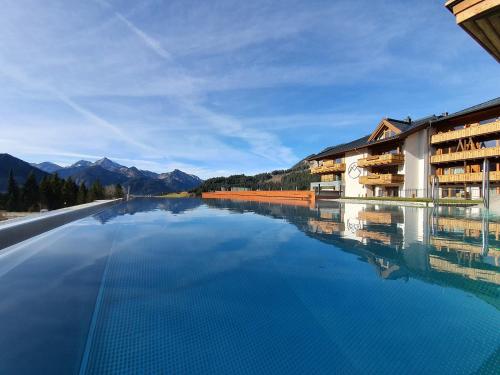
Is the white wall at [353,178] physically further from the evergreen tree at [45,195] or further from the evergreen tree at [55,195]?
the evergreen tree at [45,195]

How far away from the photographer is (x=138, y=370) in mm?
2246

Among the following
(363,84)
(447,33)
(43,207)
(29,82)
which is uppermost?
(363,84)

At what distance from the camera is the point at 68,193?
46812mm

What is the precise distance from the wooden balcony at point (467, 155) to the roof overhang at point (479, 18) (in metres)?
22.2

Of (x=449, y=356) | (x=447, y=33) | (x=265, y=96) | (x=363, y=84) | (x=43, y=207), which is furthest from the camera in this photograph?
(x=43, y=207)

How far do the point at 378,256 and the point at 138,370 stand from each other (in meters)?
4.97

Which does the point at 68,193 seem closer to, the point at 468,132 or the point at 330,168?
the point at 330,168

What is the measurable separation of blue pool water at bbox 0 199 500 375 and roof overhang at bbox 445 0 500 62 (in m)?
3.58

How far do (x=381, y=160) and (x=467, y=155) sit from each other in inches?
274

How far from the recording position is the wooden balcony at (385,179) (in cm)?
2677

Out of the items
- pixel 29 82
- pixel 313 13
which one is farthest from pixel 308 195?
pixel 29 82

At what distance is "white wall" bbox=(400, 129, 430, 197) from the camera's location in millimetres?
26375

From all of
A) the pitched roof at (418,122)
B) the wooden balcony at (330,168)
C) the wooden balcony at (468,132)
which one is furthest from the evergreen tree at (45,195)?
the wooden balcony at (468,132)

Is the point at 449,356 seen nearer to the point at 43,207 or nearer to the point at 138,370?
the point at 138,370
